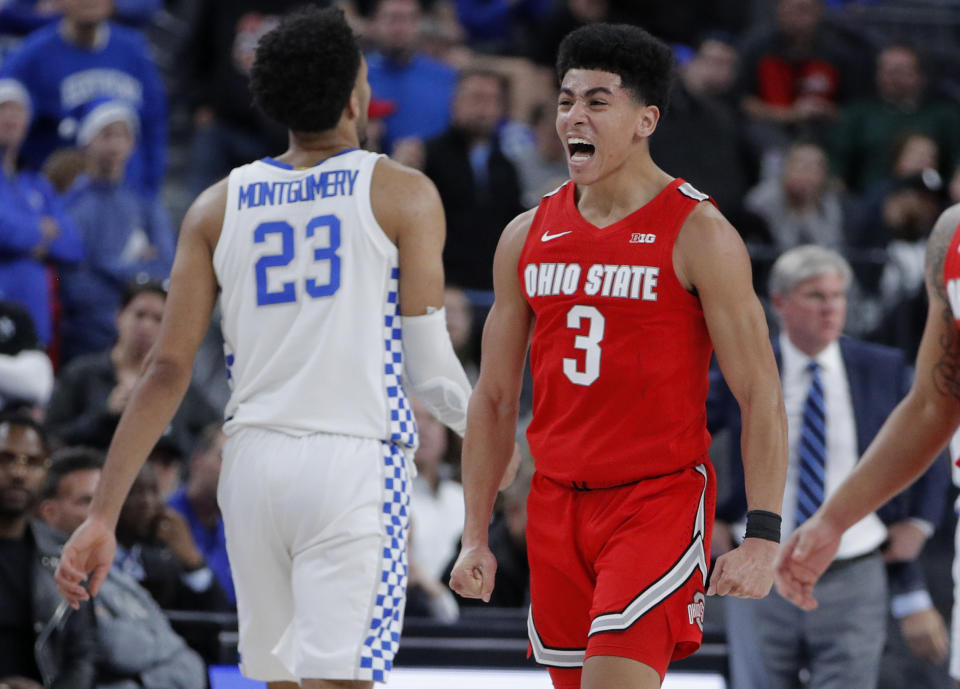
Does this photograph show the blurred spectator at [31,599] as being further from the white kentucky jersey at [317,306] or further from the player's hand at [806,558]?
the player's hand at [806,558]

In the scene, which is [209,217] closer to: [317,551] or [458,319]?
[317,551]

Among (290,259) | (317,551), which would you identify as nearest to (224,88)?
(290,259)

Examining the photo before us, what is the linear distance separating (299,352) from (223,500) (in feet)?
1.62

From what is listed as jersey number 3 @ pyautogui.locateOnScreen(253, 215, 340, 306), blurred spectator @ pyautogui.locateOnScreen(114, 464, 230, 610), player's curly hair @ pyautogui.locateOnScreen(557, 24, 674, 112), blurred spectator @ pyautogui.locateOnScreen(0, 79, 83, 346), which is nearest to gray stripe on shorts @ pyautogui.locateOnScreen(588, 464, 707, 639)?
player's curly hair @ pyautogui.locateOnScreen(557, 24, 674, 112)

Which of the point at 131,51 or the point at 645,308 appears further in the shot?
the point at 131,51

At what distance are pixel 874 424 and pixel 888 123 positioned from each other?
264 inches

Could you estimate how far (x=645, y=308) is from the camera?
13.7ft

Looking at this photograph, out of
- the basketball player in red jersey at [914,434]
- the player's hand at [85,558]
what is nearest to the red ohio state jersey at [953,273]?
the basketball player in red jersey at [914,434]

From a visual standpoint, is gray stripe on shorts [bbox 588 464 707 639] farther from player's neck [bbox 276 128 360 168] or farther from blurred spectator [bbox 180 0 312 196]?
blurred spectator [bbox 180 0 312 196]

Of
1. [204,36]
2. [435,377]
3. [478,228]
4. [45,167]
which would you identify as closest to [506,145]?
[478,228]

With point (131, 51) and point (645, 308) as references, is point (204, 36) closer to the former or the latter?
point (131, 51)

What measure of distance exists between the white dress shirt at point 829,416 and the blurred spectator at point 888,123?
626cm

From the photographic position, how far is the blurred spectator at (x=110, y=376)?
7.97 meters

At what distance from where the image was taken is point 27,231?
8.92 meters
